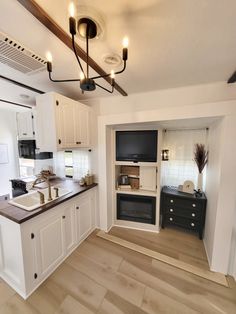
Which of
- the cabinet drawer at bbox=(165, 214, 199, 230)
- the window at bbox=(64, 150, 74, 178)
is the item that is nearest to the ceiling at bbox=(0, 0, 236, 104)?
the window at bbox=(64, 150, 74, 178)

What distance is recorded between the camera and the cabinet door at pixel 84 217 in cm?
233

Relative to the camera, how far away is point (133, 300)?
1554 mm

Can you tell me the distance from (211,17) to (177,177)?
2.55 meters

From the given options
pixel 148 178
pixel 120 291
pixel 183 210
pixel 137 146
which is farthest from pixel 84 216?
pixel 183 210

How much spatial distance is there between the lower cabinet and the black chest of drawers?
1602 mm

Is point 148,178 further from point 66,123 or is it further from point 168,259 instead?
point 66,123

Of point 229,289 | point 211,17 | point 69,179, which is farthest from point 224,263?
point 69,179

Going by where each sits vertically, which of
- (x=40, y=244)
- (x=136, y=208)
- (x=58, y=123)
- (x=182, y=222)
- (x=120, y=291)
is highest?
(x=58, y=123)

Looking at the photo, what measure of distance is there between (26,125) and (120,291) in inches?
124

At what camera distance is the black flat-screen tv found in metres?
2.57

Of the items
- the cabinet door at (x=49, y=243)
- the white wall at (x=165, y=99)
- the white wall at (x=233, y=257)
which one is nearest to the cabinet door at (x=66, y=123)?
the white wall at (x=165, y=99)

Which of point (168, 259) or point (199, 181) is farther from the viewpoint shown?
point (199, 181)

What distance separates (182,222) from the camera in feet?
8.55

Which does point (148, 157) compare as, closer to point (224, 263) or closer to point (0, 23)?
point (224, 263)
